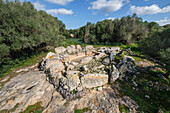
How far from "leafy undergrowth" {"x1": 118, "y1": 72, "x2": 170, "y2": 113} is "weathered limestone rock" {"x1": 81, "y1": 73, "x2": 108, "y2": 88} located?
2.00 metres

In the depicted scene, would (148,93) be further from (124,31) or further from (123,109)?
(124,31)

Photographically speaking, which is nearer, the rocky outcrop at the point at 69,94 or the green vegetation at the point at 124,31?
the rocky outcrop at the point at 69,94

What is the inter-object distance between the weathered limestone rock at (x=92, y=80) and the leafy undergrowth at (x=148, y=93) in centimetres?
200

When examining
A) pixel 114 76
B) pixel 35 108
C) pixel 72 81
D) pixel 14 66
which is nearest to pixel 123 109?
pixel 114 76

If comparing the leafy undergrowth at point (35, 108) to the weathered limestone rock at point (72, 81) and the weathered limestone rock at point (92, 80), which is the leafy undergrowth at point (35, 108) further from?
the weathered limestone rock at point (92, 80)

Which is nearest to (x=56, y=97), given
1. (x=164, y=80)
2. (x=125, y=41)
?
(x=164, y=80)

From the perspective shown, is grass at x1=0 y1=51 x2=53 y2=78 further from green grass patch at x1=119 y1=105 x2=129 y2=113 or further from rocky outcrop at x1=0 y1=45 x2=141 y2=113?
green grass patch at x1=119 y1=105 x2=129 y2=113

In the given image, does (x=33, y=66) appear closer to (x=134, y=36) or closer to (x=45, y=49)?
(x=45, y=49)

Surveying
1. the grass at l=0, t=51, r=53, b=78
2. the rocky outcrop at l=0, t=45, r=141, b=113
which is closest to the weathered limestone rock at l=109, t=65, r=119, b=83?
the rocky outcrop at l=0, t=45, r=141, b=113

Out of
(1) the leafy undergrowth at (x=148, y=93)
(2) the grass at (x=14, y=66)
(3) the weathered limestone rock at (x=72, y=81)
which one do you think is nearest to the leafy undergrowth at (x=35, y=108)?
(3) the weathered limestone rock at (x=72, y=81)

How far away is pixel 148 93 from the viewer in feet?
17.9

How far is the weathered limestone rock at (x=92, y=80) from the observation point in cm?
603

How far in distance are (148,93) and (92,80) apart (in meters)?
4.93

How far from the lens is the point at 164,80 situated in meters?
6.42
